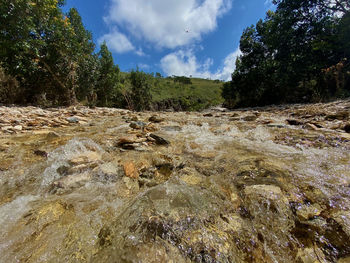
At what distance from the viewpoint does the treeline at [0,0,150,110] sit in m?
5.76

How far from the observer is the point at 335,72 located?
8.29m

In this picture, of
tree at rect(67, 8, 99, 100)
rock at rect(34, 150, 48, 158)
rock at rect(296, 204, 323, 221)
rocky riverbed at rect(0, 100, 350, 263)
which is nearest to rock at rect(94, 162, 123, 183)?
Answer: rocky riverbed at rect(0, 100, 350, 263)

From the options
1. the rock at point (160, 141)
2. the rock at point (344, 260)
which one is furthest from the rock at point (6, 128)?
the rock at point (344, 260)

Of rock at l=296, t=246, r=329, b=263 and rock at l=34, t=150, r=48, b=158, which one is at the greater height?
rock at l=34, t=150, r=48, b=158

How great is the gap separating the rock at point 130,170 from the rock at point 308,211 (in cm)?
163

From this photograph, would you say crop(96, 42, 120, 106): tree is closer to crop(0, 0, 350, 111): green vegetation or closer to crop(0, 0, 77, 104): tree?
crop(0, 0, 350, 111): green vegetation

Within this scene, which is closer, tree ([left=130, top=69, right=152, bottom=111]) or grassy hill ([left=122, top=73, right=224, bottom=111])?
tree ([left=130, top=69, right=152, bottom=111])

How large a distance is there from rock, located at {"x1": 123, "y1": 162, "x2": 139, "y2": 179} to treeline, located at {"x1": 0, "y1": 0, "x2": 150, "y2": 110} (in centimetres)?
789

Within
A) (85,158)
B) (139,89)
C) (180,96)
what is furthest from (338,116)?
(180,96)

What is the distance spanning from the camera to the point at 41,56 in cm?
705

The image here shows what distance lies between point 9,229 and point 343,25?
14424 mm

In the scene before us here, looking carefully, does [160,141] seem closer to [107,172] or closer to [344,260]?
[107,172]

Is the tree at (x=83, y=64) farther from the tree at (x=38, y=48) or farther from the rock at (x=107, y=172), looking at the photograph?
the rock at (x=107, y=172)

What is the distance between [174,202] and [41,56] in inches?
391
